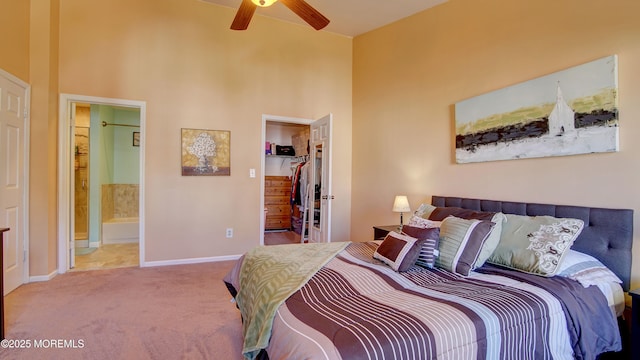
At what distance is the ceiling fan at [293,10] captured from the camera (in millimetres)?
2201

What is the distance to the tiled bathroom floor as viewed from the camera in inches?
150

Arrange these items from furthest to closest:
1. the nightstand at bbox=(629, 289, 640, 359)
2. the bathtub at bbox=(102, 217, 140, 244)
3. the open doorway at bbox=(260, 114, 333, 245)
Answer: the bathtub at bbox=(102, 217, 140, 244), the open doorway at bbox=(260, 114, 333, 245), the nightstand at bbox=(629, 289, 640, 359)

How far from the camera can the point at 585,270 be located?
1828 millimetres

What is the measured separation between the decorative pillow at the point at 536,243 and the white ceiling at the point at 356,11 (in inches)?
99.4

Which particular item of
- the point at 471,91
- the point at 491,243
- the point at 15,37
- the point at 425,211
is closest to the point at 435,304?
the point at 491,243

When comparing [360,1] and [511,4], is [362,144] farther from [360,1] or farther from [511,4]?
[511,4]

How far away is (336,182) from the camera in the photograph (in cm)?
470

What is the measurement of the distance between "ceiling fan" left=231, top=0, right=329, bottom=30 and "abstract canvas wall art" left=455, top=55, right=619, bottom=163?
1.59 m

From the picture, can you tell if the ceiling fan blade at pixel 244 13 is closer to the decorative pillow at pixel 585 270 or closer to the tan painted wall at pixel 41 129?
the tan painted wall at pixel 41 129

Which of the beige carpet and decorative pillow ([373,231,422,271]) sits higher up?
decorative pillow ([373,231,422,271])

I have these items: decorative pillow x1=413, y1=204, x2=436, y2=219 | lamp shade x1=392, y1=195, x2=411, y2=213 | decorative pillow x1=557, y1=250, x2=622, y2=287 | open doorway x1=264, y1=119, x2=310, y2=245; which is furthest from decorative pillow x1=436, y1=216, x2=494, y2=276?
open doorway x1=264, y1=119, x2=310, y2=245

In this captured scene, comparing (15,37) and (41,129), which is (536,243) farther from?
(15,37)

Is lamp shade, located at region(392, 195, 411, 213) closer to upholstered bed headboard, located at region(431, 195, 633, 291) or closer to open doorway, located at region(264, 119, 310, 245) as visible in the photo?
upholstered bed headboard, located at region(431, 195, 633, 291)

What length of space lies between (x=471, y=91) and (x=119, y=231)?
562cm
